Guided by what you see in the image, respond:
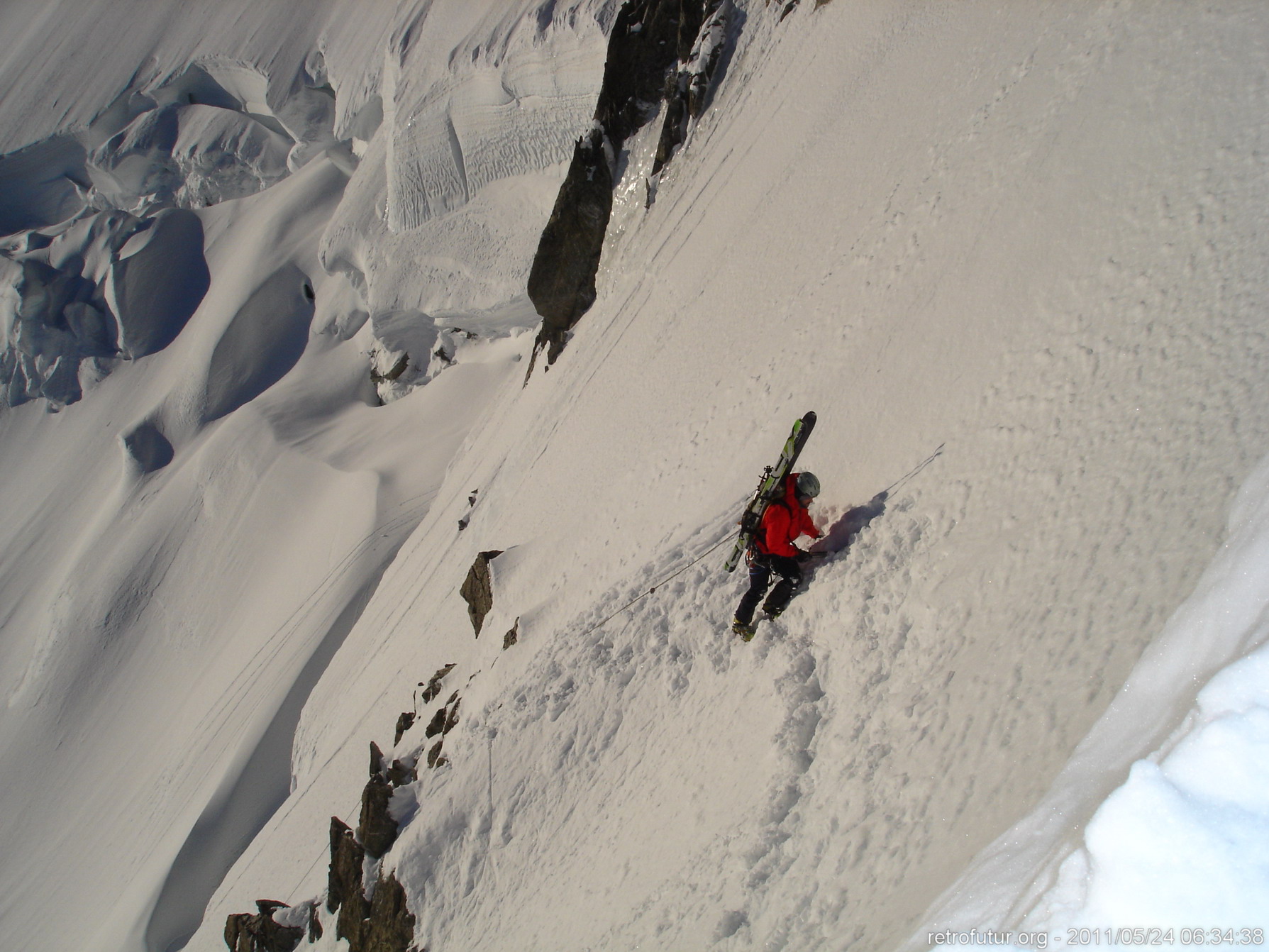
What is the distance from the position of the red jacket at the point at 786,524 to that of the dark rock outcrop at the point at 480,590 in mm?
5337

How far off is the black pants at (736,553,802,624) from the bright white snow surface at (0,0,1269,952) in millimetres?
112

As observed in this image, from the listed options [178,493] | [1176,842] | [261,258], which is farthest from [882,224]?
[261,258]

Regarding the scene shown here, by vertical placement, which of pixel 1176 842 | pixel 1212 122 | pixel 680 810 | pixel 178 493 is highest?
pixel 1212 122

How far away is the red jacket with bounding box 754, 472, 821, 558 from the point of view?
432 centimetres

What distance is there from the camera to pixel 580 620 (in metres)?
6.77

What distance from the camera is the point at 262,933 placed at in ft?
28.1

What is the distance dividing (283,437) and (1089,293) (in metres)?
20.1

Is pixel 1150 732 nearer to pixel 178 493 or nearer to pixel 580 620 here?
pixel 580 620

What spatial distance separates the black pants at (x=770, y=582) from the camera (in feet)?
14.5

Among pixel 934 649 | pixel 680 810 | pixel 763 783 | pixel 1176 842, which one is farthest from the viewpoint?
pixel 680 810

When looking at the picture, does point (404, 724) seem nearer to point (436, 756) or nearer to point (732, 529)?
point (436, 756)
